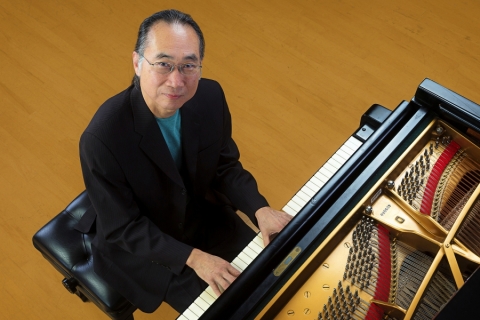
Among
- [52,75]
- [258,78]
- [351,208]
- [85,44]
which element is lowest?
[52,75]

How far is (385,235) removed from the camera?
203 centimetres

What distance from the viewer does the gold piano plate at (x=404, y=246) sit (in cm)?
185

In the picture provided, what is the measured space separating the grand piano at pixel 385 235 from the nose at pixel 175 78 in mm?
592

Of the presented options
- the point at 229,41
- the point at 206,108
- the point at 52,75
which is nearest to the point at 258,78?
the point at 229,41

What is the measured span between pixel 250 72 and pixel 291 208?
1.73 m

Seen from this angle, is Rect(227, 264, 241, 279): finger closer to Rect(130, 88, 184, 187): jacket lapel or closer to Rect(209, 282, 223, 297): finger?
Rect(209, 282, 223, 297): finger

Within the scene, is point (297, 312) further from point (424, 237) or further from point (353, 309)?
point (424, 237)

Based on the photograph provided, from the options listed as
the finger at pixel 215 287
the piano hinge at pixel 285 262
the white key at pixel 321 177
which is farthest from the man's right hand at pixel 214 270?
the white key at pixel 321 177

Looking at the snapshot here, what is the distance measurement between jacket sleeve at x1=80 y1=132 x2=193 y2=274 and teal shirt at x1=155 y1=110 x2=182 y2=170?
23 cm

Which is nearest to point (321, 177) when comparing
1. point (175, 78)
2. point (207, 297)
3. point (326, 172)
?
point (326, 172)

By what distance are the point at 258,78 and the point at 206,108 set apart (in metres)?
1.63

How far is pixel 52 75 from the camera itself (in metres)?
3.85

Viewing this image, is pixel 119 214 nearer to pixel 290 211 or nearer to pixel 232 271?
pixel 232 271

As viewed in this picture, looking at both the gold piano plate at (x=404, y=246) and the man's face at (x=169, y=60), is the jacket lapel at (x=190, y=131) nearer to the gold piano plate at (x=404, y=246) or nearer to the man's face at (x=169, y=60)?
the man's face at (x=169, y=60)
